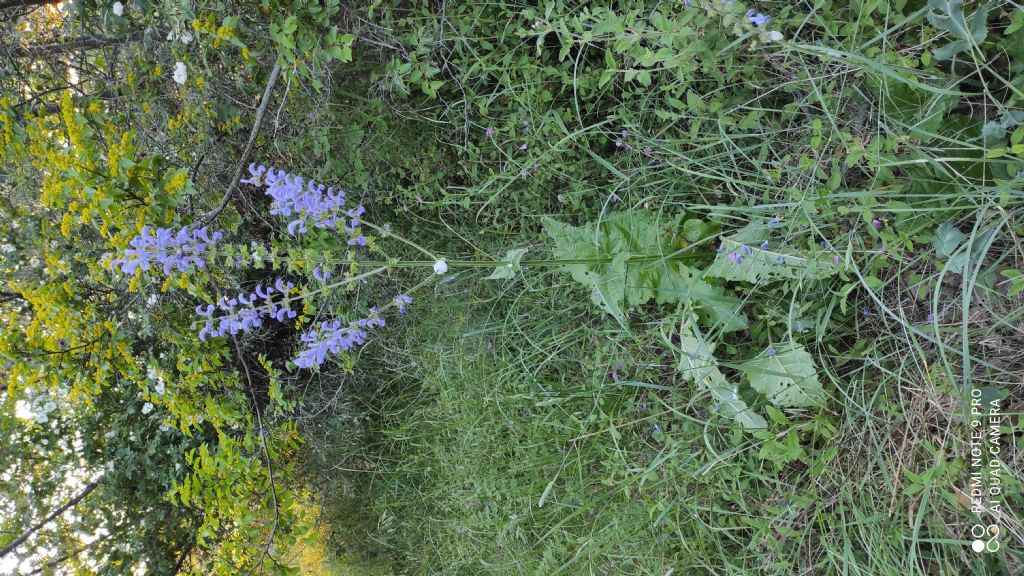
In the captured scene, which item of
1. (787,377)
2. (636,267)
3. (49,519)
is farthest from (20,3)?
(787,377)

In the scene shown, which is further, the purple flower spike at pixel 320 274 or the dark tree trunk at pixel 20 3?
the dark tree trunk at pixel 20 3

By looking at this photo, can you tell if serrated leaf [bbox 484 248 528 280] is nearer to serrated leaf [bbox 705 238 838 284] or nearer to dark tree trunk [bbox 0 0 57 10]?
serrated leaf [bbox 705 238 838 284]

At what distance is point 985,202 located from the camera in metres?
1.52

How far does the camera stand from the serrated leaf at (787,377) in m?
1.83

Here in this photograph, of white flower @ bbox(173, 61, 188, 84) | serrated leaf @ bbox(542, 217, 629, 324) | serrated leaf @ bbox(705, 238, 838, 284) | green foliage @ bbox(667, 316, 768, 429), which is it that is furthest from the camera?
white flower @ bbox(173, 61, 188, 84)

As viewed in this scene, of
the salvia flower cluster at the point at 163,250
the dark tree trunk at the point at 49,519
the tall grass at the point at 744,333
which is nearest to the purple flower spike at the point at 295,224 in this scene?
the salvia flower cluster at the point at 163,250

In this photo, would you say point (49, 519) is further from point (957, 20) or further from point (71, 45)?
point (957, 20)

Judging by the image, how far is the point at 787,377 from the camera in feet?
6.15

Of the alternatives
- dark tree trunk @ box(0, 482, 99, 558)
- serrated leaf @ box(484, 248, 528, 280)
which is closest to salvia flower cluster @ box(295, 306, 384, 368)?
serrated leaf @ box(484, 248, 528, 280)

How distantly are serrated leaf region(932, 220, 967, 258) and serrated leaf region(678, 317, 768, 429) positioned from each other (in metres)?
0.70

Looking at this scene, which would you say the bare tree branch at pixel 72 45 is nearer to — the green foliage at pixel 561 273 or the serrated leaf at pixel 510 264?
the green foliage at pixel 561 273

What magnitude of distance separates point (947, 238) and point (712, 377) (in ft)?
2.59

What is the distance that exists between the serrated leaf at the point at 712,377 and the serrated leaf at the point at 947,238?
0.70m

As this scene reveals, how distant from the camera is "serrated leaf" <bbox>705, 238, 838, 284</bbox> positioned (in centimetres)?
173
